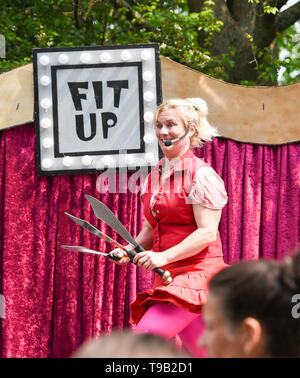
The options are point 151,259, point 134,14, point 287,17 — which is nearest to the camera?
point 151,259

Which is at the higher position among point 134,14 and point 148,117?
point 134,14

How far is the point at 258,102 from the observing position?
3432 mm

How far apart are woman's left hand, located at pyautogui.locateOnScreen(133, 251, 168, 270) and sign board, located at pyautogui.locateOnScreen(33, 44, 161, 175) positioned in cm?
112

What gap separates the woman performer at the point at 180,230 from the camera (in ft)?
7.27

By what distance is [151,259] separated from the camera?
2232 millimetres

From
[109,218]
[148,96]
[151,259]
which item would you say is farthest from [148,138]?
[151,259]

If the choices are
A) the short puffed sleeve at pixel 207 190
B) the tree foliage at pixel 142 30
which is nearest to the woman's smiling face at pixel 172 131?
the short puffed sleeve at pixel 207 190

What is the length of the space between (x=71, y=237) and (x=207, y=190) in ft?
4.17

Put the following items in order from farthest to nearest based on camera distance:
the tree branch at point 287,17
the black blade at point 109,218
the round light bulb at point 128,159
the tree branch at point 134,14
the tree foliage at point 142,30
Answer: the tree branch at point 134,14, the tree branch at point 287,17, the tree foliage at point 142,30, the round light bulb at point 128,159, the black blade at point 109,218

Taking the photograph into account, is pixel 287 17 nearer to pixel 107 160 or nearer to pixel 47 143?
pixel 107 160

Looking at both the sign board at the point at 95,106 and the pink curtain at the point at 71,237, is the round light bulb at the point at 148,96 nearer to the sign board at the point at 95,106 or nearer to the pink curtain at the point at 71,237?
the sign board at the point at 95,106

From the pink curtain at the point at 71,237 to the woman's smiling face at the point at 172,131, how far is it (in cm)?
88

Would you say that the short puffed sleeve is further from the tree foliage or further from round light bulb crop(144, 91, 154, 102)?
the tree foliage

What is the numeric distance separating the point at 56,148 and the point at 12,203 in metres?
0.38
